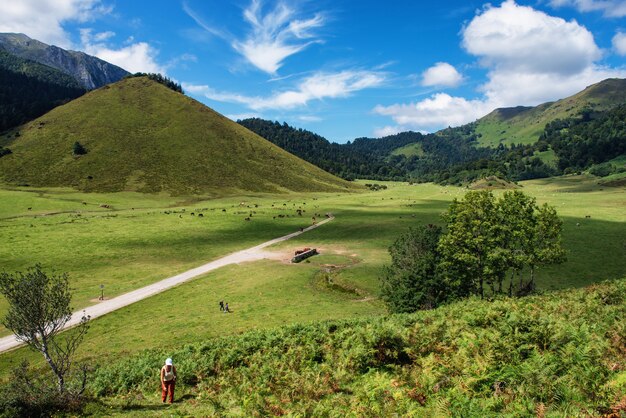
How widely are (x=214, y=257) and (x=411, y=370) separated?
2355 inches

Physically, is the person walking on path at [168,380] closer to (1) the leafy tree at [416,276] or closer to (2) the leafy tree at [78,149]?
(1) the leafy tree at [416,276]

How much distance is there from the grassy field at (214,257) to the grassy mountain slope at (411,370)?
12.7 metres

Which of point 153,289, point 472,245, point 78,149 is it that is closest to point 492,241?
point 472,245

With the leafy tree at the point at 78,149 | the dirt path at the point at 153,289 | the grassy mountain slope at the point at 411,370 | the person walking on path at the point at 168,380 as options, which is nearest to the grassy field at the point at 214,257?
the dirt path at the point at 153,289

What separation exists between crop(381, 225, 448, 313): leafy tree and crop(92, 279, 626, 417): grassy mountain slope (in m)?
13.6

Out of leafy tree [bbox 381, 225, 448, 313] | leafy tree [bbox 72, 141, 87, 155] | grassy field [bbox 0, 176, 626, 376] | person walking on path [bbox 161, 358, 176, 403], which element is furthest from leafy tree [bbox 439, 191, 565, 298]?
leafy tree [bbox 72, 141, 87, 155]

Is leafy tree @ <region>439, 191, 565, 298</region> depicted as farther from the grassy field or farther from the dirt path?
the dirt path

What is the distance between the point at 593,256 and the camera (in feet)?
203

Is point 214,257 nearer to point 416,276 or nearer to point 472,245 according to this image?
point 416,276

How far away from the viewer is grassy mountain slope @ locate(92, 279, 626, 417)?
11133 millimetres

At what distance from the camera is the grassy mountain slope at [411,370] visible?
36.5 feet

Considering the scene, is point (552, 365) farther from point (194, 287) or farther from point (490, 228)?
point (194, 287)

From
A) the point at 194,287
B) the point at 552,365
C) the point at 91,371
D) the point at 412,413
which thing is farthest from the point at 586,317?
the point at 194,287

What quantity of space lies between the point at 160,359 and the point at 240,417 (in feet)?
39.1
